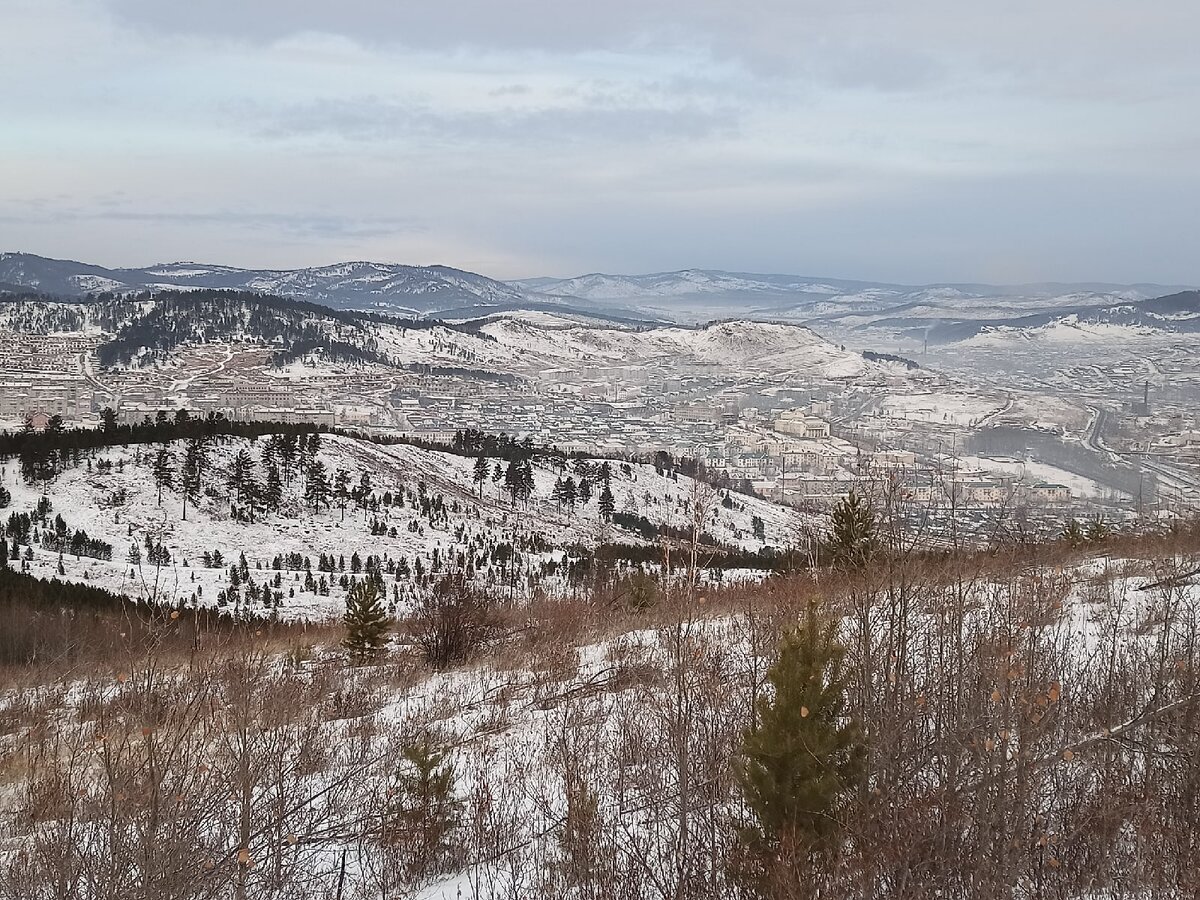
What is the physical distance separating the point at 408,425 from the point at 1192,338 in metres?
125

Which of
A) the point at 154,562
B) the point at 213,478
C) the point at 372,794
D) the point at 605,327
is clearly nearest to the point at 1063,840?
the point at 372,794

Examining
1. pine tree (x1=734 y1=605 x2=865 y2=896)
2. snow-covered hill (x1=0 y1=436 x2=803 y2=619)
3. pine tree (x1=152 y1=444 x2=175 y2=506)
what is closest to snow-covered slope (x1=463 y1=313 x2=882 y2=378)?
snow-covered hill (x1=0 y1=436 x2=803 y2=619)

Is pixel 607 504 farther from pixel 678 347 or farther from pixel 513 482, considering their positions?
pixel 678 347

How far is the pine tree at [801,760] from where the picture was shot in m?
2.93

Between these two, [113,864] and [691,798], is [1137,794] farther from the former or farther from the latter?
[113,864]

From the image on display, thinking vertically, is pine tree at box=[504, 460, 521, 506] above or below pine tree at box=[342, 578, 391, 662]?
below

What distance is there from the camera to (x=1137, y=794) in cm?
333

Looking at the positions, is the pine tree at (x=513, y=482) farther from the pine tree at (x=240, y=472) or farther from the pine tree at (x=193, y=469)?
the pine tree at (x=193, y=469)

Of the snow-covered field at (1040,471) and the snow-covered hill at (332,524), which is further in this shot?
the snow-covered field at (1040,471)

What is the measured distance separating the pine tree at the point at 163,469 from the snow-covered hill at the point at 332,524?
0.25m

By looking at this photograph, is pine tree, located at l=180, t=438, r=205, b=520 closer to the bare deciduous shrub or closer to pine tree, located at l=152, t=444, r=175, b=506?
pine tree, located at l=152, t=444, r=175, b=506

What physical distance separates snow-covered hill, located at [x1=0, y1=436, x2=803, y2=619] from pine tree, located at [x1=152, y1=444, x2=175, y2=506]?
254 millimetres

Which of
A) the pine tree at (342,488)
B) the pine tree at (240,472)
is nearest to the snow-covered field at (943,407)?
the pine tree at (342,488)

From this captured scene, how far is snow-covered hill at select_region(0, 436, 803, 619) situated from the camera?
23.4 metres
